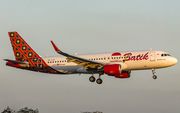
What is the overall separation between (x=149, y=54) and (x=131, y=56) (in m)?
2.72

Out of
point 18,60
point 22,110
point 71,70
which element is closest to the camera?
point 71,70

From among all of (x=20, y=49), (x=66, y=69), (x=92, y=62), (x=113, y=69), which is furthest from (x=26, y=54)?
(x=113, y=69)

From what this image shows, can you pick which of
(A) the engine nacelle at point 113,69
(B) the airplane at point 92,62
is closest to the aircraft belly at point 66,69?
(B) the airplane at point 92,62

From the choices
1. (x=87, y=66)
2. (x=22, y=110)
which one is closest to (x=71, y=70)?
(x=87, y=66)

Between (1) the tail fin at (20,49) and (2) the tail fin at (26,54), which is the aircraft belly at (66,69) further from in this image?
(1) the tail fin at (20,49)

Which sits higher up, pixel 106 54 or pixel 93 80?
pixel 106 54

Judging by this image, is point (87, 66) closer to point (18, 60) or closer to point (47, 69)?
point (47, 69)

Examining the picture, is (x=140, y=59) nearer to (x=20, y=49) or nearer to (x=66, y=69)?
(x=66, y=69)

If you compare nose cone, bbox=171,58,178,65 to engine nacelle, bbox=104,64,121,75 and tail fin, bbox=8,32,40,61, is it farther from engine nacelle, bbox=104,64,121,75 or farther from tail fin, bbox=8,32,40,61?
tail fin, bbox=8,32,40,61

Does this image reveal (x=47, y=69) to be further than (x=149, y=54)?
Yes

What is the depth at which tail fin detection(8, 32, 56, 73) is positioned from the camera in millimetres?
54844

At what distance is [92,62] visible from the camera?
163ft

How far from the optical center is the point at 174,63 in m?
49.0

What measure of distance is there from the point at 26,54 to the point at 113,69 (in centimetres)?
1697
